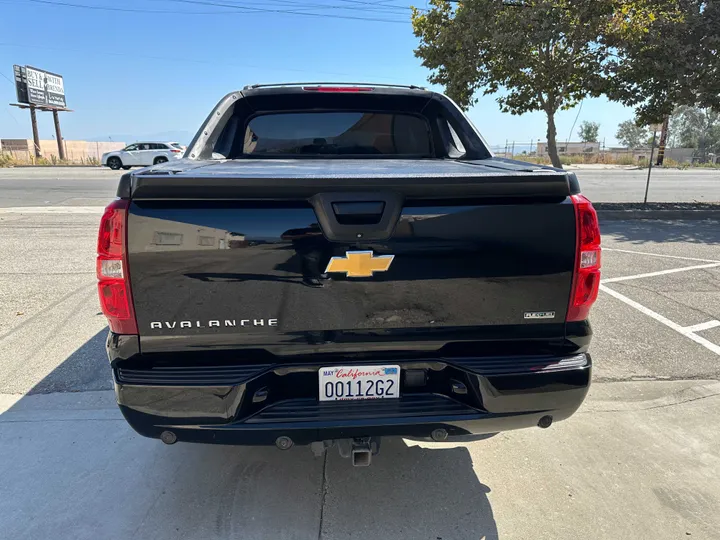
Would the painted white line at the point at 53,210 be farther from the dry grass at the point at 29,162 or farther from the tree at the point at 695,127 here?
the tree at the point at 695,127

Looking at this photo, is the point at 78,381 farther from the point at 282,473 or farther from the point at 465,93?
the point at 465,93

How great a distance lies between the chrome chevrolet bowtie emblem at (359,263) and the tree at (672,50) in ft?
39.5

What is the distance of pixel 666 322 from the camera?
470 cm

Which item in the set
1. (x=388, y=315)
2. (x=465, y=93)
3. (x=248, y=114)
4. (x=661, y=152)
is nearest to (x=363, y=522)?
(x=388, y=315)

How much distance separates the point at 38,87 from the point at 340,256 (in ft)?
169

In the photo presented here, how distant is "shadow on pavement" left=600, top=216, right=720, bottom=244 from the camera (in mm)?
8836

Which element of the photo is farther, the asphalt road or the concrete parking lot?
the asphalt road

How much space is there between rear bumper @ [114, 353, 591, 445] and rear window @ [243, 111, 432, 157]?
2.08m

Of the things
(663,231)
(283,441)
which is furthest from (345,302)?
(663,231)

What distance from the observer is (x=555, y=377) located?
2.02 metres

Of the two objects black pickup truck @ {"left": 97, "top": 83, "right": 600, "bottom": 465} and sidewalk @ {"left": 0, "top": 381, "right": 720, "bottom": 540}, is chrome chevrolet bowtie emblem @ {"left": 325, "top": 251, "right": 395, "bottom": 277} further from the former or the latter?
sidewalk @ {"left": 0, "top": 381, "right": 720, "bottom": 540}

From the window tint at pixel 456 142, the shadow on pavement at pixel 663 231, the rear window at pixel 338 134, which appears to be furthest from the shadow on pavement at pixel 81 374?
the shadow on pavement at pixel 663 231

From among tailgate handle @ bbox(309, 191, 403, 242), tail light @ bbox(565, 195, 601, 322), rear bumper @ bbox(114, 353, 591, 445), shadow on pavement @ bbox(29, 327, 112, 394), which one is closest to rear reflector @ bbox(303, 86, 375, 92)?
tailgate handle @ bbox(309, 191, 403, 242)

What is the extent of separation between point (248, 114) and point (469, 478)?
2917mm
